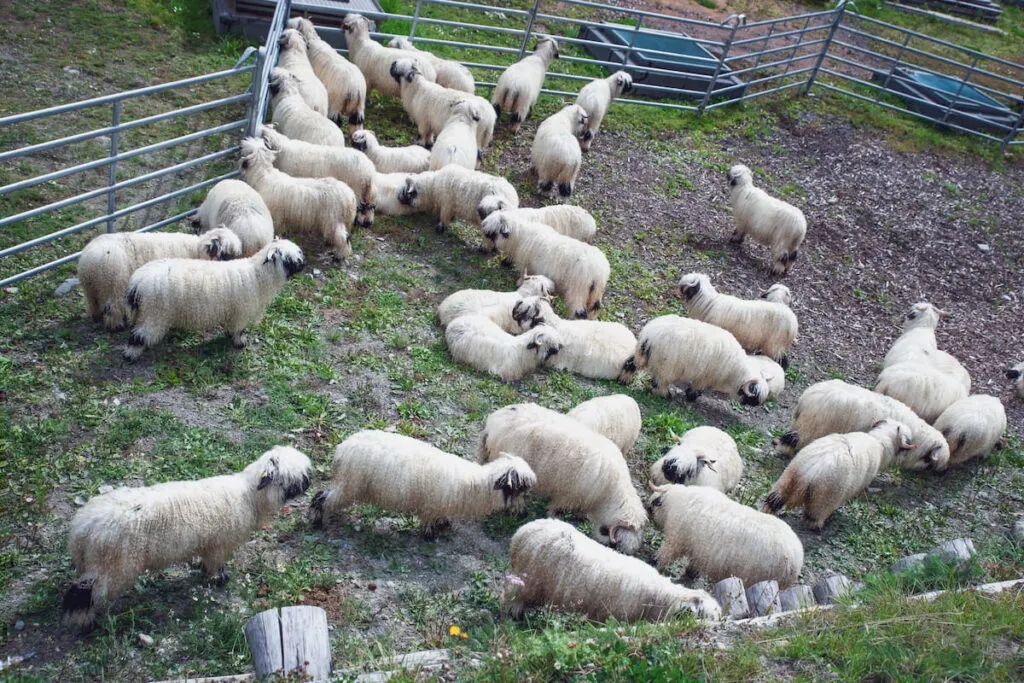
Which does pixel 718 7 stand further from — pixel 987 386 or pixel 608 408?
pixel 608 408

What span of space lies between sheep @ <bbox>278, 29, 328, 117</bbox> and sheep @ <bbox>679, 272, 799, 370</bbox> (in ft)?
16.3

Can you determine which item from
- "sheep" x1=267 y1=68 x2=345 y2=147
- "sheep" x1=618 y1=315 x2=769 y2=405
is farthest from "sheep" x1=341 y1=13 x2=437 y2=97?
"sheep" x1=618 y1=315 x2=769 y2=405

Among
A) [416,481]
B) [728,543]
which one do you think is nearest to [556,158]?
[416,481]

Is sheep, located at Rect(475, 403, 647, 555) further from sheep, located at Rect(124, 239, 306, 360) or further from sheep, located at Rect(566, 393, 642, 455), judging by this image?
sheep, located at Rect(124, 239, 306, 360)

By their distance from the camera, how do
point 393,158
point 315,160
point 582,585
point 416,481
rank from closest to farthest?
point 582,585
point 416,481
point 315,160
point 393,158

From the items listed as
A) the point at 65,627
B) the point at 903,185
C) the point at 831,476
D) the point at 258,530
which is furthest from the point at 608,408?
the point at 903,185

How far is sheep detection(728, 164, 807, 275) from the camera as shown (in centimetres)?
1085

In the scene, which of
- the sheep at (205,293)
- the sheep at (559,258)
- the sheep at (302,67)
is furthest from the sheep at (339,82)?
the sheep at (205,293)

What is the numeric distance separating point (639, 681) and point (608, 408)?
308 cm

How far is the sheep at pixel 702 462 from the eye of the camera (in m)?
6.59

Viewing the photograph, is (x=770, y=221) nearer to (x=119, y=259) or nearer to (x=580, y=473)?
(x=580, y=473)

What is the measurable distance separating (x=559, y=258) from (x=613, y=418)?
2519mm

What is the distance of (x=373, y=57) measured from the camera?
1187 cm

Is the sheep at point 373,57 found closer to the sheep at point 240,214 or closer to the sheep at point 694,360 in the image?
the sheep at point 240,214
